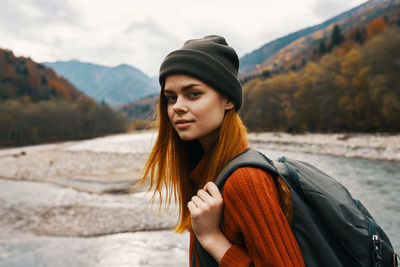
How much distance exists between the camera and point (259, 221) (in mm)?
790

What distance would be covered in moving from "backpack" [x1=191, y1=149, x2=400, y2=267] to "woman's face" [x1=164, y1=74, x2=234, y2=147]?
0.27 metres

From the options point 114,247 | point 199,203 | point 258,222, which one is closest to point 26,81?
point 114,247

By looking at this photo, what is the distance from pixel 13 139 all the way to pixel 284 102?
5307cm

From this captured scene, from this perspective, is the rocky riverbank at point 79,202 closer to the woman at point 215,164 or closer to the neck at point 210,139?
the woman at point 215,164

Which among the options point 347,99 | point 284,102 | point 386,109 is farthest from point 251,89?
point 386,109

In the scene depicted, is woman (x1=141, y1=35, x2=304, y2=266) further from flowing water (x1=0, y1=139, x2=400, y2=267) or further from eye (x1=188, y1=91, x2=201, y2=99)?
flowing water (x1=0, y1=139, x2=400, y2=267)

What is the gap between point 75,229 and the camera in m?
6.79

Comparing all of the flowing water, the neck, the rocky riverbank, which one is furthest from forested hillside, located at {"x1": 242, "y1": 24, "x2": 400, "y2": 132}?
the neck

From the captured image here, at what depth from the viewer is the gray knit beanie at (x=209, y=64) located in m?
1.10

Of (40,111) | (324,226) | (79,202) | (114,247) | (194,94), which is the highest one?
(194,94)

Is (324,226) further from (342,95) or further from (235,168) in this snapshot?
(342,95)

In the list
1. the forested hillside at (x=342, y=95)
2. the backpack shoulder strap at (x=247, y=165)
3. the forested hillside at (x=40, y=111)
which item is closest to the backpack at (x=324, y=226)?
the backpack shoulder strap at (x=247, y=165)

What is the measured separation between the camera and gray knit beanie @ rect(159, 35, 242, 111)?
3.62ft

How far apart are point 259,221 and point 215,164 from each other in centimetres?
37
